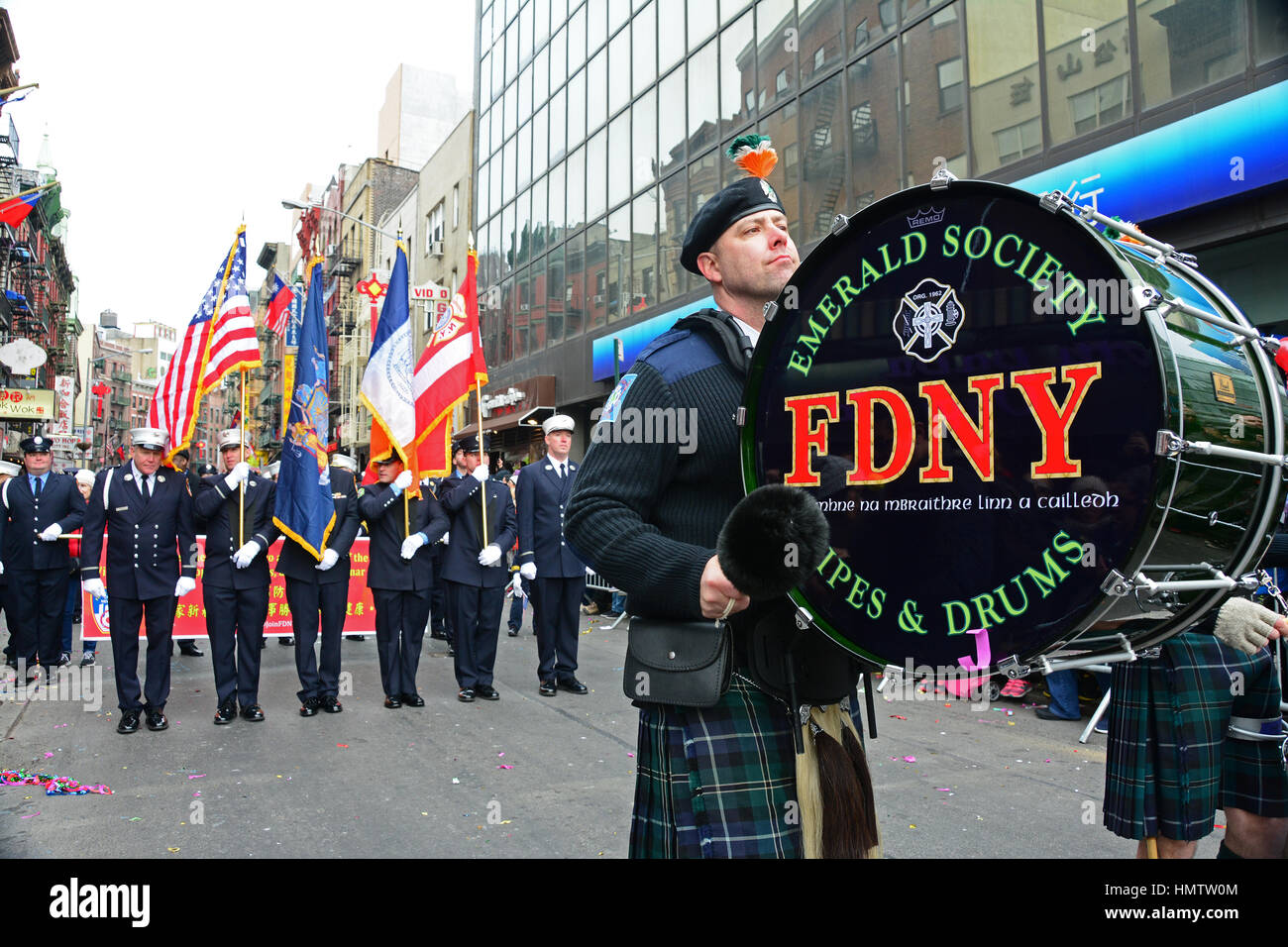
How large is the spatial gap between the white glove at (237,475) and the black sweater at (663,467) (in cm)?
595

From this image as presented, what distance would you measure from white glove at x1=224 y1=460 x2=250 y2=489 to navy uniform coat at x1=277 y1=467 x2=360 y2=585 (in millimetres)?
588

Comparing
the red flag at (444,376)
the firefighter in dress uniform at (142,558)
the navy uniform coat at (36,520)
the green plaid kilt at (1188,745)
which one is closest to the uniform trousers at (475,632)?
the red flag at (444,376)

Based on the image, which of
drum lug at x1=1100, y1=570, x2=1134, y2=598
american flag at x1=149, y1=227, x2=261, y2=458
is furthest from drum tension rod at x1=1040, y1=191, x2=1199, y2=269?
american flag at x1=149, y1=227, x2=261, y2=458

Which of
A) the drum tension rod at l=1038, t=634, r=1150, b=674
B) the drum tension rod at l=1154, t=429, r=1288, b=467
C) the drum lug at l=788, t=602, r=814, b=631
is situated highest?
the drum tension rod at l=1154, t=429, r=1288, b=467

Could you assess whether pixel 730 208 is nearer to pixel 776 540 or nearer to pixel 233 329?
pixel 776 540

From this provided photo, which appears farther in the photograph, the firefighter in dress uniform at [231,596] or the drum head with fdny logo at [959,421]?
the firefighter in dress uniform at [231,596]

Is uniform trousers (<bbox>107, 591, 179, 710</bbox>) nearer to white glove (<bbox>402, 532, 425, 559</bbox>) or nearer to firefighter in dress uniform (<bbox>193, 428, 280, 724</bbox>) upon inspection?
firefighter in dress uniform (<bbox>193, 428, 280, 724</bbox>)

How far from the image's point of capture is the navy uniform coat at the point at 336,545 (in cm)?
748

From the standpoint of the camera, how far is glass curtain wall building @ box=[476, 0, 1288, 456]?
30.2 ft

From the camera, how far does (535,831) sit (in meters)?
4.43

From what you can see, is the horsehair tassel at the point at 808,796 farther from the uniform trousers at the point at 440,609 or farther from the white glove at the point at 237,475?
the uniform trousers at the point at 440,609

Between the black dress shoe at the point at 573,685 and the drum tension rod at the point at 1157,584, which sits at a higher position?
the drum tension rod at the point at 1157,584

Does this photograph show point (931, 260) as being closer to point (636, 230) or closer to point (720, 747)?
point (720, 747)

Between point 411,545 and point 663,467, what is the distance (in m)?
6.18
